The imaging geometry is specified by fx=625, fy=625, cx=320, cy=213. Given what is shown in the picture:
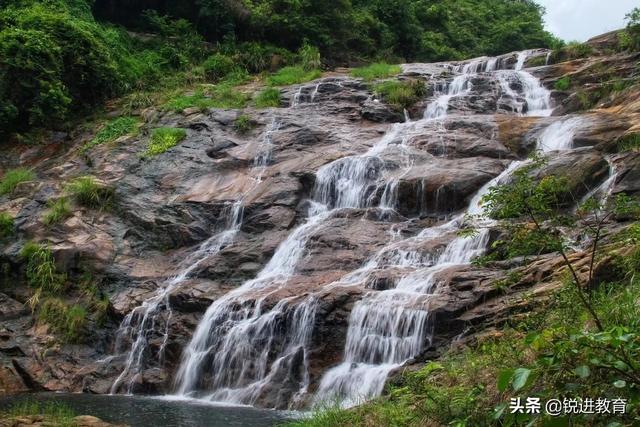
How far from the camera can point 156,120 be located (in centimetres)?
2127

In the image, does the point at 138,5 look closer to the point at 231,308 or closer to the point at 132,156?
the point at 132,156

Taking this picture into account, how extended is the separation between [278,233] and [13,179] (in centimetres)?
864

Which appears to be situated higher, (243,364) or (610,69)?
(610,69)

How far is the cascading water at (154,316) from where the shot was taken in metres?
12.8

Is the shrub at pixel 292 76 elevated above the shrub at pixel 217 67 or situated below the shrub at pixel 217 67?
below

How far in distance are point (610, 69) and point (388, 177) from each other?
807 centimetres

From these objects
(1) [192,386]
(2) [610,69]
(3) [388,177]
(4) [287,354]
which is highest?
(2) [610,69]

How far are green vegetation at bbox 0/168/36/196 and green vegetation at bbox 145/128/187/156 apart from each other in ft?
11.3

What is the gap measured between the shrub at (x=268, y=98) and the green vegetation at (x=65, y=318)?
33.3 ft

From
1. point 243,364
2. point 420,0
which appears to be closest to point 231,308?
point 243,364

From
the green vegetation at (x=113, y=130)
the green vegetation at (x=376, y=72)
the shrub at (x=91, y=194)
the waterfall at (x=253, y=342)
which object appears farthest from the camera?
the green vegetation at (x=376, y=72)

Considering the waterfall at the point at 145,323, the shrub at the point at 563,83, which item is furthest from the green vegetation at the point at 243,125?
the shrub at the point at 563,83

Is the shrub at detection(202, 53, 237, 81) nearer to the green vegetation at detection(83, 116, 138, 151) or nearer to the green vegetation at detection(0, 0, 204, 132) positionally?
the green vegetation at detection(0, 0, 204, 132)

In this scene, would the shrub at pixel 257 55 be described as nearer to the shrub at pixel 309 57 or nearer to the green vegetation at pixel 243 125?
the shrub at pixel 309 57
